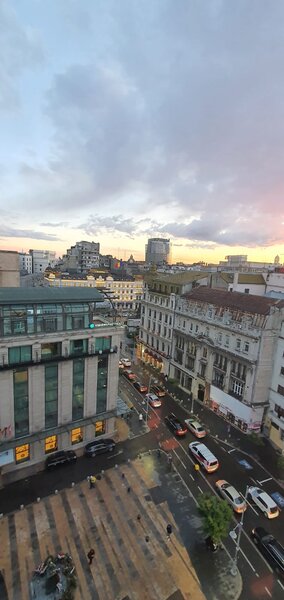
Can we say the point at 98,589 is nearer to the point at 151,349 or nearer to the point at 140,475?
the point at 140,475

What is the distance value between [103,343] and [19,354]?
11.3 meters

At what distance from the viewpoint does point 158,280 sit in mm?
75938

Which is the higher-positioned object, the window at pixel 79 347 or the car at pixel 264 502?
the window at pixel 79 347

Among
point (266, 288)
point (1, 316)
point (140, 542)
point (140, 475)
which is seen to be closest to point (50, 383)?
point (1, 316)

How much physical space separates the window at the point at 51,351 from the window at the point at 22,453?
11484 mm

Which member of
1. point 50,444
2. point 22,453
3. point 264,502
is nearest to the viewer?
point 264,502

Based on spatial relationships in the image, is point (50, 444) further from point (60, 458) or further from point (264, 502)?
point (264, 502)

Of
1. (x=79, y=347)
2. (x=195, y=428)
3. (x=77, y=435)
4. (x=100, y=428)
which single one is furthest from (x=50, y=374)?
(x=195, y=428)

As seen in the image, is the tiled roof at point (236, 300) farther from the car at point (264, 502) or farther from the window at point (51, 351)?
the window at point (51, 351)

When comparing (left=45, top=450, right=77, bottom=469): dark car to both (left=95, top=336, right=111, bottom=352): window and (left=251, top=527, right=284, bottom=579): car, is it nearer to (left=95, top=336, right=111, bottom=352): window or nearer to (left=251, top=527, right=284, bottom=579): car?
(left=95, top=336, right=111, bottom=352): window

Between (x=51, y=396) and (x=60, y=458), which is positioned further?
(x=60, y=458)

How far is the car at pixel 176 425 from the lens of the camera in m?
46.6

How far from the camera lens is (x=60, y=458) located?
127 ft

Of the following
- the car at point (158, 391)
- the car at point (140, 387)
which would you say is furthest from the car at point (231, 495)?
the car at point (140, 387)
